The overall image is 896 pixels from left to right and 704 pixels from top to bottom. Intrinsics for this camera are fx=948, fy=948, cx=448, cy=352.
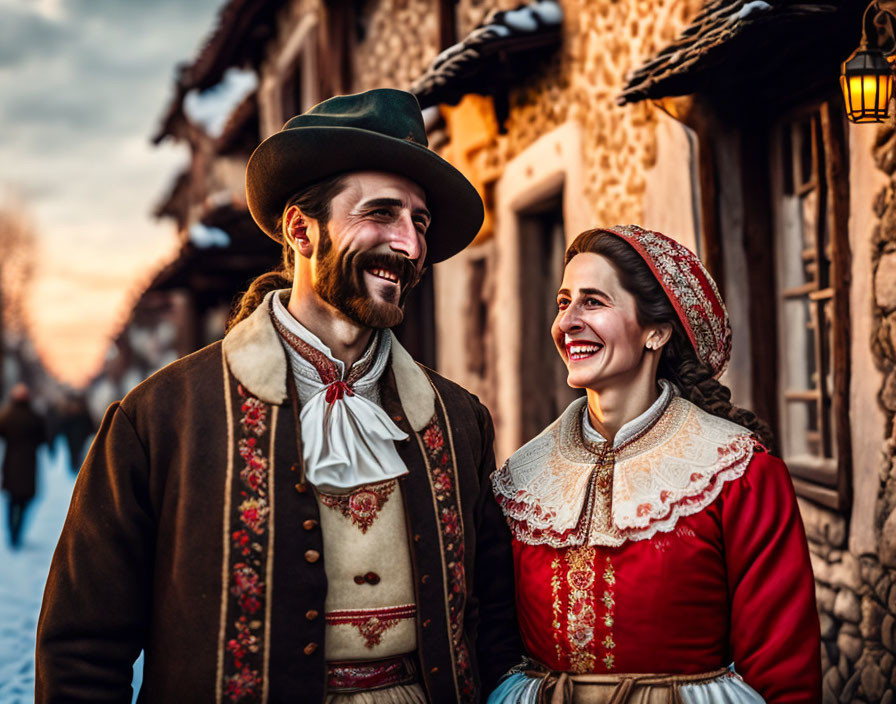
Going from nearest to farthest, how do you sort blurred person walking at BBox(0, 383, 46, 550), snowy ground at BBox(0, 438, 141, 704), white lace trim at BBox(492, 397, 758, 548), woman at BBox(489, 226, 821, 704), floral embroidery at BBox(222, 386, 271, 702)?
floral embroidery at BBox(222, 386, 271, 702) → woman at BBox(489, 226, 821, 704) → white lace trim at BBox(492, 397, 758, 548) → snowy ground at BBox(0, 438, 141, 704) → blurred person walking at BBox(0, 383, 46, 550)

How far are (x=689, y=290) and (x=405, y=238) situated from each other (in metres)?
0.73

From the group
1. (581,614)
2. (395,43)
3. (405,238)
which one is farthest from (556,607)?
(395,43)

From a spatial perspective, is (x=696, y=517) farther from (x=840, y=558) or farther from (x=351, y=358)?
(x=840, y=558)

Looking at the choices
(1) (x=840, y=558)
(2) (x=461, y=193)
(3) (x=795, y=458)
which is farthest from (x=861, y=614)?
(2) (x=461, y=193)

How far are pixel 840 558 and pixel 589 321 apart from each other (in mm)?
1871

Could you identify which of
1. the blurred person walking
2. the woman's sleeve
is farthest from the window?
the blurred person walking

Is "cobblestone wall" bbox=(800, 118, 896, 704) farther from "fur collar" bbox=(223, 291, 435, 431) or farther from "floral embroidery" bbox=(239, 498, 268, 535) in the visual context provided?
"floral embroidery" bbox=(239, 498, 268, 535)

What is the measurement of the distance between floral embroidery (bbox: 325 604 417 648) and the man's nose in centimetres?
82

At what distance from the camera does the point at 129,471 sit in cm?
207

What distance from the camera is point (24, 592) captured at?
23.6 feet

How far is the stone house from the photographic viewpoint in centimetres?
332

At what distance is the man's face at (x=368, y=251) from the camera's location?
222 cm

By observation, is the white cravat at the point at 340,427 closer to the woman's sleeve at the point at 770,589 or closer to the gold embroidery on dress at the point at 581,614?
the gold embroidery on dress at the point at 581,614

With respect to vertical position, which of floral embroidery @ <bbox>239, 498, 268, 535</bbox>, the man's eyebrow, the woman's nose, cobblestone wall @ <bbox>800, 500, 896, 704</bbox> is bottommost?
cobblestone wall @ <bbox>800, 500, 896, 704</bbox>
